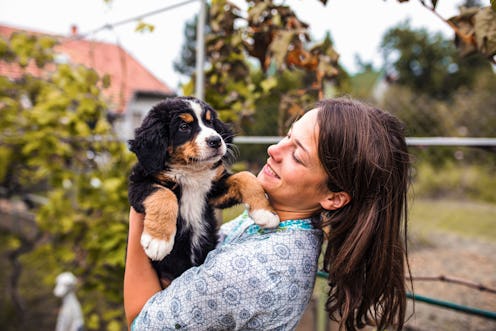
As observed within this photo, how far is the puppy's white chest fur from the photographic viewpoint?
169 centimetres

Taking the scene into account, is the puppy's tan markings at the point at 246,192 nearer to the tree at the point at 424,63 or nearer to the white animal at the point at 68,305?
the white animal at the point at 68,305

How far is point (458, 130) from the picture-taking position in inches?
235

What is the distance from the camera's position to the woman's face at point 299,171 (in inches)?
59.5

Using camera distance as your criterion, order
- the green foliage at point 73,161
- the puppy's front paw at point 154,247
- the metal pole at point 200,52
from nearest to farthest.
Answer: the puppy's front paw at point 154,247, the metal pole at point 200,52, the green foliage at point 73,161

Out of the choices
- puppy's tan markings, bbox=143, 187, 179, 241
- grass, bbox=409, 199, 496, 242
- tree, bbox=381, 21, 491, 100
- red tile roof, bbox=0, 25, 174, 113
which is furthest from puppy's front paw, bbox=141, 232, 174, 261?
tree, bbox=381, 21, 491, 100

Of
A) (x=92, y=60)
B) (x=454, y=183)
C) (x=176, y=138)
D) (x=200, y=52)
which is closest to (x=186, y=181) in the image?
(x=176, y=138)

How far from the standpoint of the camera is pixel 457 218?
278 inches

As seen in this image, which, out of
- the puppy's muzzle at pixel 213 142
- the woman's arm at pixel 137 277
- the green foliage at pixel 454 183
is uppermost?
the puppy's muzzle at pixel 213 142

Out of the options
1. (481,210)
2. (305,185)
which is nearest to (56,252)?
(305,185)

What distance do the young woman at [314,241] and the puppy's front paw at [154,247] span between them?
0.10 meters

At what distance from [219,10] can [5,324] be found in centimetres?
443

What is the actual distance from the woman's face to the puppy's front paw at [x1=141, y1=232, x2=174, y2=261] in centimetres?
49

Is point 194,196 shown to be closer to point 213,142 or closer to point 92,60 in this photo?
point 213,142

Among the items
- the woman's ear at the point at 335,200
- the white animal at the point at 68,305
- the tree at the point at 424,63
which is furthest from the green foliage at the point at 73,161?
the tree at the point at 424,63
